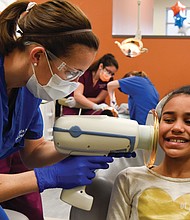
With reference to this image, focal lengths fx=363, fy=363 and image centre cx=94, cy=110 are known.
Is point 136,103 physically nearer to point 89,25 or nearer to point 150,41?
point 89,25

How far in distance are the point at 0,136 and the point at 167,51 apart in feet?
13.8

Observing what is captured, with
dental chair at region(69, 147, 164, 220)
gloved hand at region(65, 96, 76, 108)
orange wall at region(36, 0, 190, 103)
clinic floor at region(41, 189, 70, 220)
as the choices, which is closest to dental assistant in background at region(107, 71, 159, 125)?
gloved hand at region(65, 96, 76, 108)

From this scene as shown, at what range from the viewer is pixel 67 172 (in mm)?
1108

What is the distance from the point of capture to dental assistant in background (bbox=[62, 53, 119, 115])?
3385 millimetres

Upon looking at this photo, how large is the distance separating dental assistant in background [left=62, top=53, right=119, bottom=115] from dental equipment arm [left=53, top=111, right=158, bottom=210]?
213 centimetres

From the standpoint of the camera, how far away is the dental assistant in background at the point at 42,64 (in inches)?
43.5

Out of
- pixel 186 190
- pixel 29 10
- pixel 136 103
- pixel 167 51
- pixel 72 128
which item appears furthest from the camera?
pixel 167 51

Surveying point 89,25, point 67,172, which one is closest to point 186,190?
point 67,172

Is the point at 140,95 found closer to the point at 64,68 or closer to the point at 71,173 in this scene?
the point at 64,68

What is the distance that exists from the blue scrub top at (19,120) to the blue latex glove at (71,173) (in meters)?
0.24

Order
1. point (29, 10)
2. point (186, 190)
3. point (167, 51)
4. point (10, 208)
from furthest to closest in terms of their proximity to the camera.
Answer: point (167, 51)
point (10, 208)
point (186, 190)
point (29, 10)

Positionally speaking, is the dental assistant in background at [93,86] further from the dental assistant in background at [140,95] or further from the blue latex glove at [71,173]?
the blue latex glove at [71,173]

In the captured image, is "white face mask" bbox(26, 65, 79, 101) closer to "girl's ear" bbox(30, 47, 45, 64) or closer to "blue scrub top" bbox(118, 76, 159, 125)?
"girl's ear" bbox(30, 47, 45, 64)

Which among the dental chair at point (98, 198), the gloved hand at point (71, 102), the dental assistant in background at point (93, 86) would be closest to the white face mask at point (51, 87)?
the dental chair at point (98, 198)
